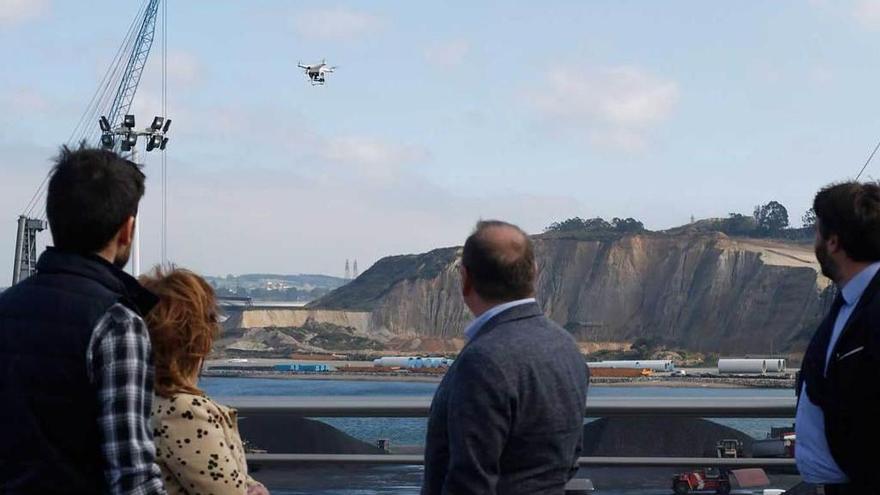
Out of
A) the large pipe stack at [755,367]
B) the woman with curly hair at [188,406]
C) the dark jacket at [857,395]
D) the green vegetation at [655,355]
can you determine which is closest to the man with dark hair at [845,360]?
the dark jacket at [857,395]

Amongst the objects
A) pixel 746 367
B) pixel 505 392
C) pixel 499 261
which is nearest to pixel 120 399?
pixel 505 392

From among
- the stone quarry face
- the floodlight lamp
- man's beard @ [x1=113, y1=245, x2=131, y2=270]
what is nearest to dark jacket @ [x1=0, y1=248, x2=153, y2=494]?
man's beard @ [x1=113, y1=245, x2=131, y2=270]

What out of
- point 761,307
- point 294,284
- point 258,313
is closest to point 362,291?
point 258,313

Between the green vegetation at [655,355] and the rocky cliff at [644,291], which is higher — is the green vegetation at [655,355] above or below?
below

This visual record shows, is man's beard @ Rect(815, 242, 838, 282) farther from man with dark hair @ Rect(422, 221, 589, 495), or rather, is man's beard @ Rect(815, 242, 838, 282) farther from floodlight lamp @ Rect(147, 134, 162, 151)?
floodlight lamp @ Rect(147, 134, 162, 151)

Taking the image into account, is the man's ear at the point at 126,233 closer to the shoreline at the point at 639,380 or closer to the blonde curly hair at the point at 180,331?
the blonde curly hair at the point at 180,331

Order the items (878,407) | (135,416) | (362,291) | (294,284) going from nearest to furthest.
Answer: (135,416), (878,407), (362,291), (294,284)

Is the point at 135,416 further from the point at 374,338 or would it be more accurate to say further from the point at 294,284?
the point at 294,284
